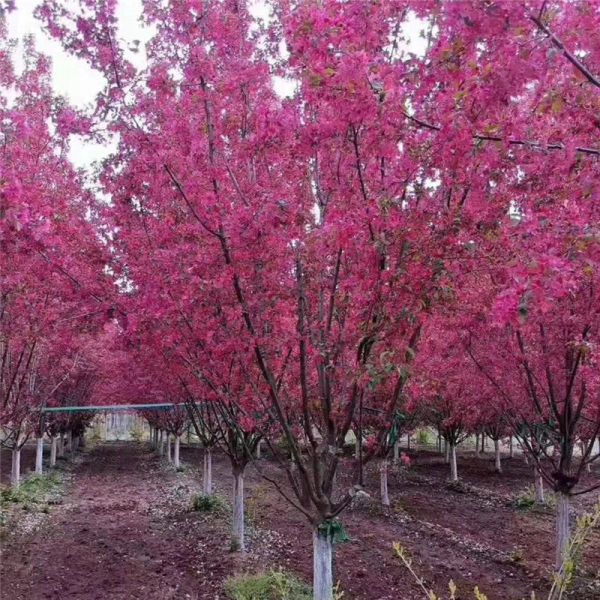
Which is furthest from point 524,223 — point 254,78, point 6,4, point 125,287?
point 125,287

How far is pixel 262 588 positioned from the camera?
7.94 metres

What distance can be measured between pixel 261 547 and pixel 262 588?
332 centimetres

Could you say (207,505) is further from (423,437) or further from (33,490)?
(423,437)

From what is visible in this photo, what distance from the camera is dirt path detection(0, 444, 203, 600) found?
28.6 ft

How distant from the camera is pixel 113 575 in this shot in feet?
31.3

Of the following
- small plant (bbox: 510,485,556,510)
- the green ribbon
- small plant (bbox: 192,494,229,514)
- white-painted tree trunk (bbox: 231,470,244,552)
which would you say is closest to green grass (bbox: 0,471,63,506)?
small plant (bbox: 192,494,229,514)

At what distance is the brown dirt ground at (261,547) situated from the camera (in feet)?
29.7

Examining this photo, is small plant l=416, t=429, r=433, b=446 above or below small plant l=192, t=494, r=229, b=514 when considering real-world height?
below

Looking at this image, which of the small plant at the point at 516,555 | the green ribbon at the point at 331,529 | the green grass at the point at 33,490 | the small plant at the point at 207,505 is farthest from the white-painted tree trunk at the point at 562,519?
the green grass at the point at 33,490

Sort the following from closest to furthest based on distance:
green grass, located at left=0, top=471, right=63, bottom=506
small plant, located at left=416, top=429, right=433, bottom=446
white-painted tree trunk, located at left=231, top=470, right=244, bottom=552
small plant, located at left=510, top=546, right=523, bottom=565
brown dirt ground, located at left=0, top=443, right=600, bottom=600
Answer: brown dirt ground, located at left=0, top=443, right=600, bottom=600 < white-painted tree trunk, located at left=231, top=470, right=244, bottom=552 < small plant, located at left=510, top=546, right=523, bottom=565 < green grass, located at left=0, top=471, right=63, bottom=506 < small plant, located at left=416, top=429, right=433, bottom=446

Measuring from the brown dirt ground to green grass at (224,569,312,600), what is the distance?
467 millimetres

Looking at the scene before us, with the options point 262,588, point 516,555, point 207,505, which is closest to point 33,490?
Result: point 207,505

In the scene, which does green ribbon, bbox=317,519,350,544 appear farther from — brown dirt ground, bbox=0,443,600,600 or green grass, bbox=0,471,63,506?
green grass, bbox=0,471,63,506

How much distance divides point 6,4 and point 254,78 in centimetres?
212
